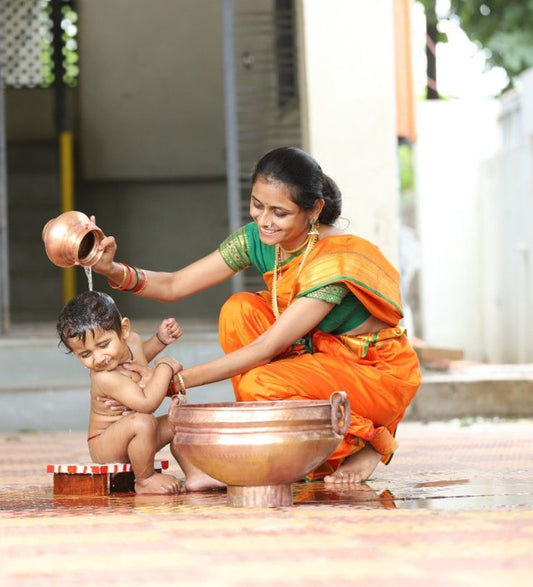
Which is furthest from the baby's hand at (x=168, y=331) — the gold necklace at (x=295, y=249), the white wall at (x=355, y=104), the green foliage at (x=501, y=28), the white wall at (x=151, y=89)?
the green foliage at (x=501, y=28)

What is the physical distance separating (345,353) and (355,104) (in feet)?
8.92

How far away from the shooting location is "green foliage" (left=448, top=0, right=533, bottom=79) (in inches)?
443

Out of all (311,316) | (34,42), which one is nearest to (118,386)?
(311,316)

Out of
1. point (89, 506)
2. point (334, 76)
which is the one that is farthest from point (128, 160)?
point (89, 506)

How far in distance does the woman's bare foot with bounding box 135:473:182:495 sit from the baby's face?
361mm

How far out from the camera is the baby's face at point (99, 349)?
3.49 metres

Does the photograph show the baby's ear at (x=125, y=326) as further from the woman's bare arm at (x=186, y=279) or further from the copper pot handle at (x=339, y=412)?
the copper pot handle at (x=339, y=412)

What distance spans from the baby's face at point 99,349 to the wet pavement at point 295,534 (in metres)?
0.40

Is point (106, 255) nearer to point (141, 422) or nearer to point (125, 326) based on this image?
point (125, 326)

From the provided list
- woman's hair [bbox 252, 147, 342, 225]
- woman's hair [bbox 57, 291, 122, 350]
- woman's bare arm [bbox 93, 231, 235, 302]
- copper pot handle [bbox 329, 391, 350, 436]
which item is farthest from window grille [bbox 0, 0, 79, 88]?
copper pot handle [bbox 329, 391, 350, 436]

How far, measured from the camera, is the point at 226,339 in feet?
12.8

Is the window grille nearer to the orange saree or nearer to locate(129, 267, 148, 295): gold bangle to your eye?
locate(129, 267, 148, 295): gold bangle

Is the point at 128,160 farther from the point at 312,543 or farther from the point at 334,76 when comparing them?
the point at 312,543

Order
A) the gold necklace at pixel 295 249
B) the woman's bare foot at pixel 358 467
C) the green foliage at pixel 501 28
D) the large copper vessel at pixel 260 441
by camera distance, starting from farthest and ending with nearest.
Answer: the green foliage at pixel 501 28 < the gold necklace at pixel 295 249 < the woman's bare foot at pixel 358 467 < the large copper vessel at pixel 260 441
